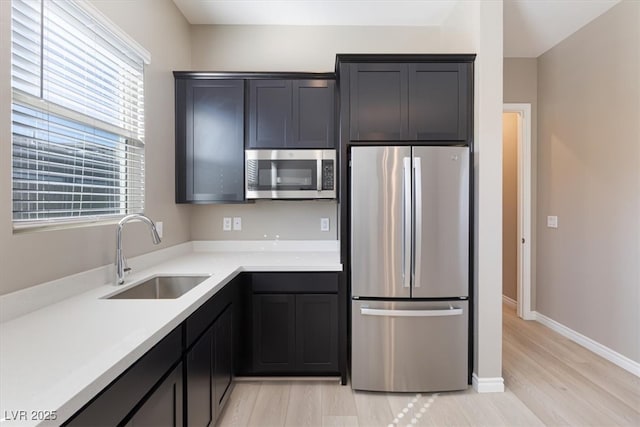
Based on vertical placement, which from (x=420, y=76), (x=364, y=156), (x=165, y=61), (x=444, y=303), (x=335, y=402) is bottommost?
(x=335, y=402)

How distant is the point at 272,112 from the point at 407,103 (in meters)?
1.03

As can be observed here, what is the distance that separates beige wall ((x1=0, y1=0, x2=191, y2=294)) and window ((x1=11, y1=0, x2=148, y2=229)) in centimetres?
5

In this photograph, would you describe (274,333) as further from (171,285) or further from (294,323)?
(171,285)

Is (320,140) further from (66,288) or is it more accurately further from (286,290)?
(66,288)

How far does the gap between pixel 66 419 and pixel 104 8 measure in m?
1.91

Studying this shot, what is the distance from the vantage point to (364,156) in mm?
2217

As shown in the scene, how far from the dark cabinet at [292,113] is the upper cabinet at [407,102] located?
1.05 ft

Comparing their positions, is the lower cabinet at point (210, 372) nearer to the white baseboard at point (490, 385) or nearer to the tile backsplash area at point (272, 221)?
the tile backsplash area at point (272, 221)

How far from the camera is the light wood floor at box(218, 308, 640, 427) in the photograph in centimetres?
198

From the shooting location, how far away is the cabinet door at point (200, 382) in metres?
1.44

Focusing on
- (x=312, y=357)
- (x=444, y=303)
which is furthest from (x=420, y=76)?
(x=312, y=357)

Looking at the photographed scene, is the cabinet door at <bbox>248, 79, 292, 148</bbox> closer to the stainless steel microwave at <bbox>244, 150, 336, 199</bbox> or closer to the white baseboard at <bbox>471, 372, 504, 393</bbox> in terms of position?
the stainless steel microwave at <bbox>244, 150, 336, 199</bbox>

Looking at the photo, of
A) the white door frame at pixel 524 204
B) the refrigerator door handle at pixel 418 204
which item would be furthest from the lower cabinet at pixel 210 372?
the white door frame at pixel 524 204

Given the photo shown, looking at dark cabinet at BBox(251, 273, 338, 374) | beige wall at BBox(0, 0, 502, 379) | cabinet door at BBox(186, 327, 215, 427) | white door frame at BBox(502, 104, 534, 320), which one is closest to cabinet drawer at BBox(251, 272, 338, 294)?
dark cabinet at BBox(251, 273, 338, 374)
